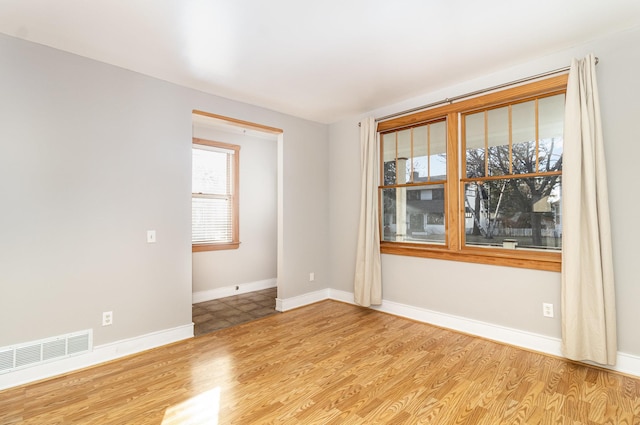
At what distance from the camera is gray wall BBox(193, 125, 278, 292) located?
4891 millimetres

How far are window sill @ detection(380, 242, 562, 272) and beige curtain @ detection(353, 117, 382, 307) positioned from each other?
0.91ft

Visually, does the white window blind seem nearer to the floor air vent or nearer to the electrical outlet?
the electrical outlet

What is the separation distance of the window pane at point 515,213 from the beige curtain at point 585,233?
10.7 inches

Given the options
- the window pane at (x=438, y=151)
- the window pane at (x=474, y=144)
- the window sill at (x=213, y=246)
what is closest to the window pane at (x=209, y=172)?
the window sill at (x=213, y=246)

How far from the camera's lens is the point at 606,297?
2500 mm

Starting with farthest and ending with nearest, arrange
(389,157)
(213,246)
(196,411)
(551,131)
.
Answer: (213,246)
(389,157)
(551,131)
(196,411)

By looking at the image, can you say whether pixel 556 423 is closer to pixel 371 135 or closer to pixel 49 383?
pixel 371 135

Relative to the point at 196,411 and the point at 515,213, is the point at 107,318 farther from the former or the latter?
the point at 515,213

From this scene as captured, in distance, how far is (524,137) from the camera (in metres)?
3.12

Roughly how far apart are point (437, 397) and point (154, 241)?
285cm

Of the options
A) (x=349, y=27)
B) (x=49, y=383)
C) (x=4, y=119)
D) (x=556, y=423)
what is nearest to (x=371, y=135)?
(x=349, y=27)

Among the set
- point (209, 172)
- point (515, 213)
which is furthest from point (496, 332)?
point (209, 172)

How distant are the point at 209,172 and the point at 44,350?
3008 millimetres

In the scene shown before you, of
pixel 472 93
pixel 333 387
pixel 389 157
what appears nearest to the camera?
pixel 333 387
